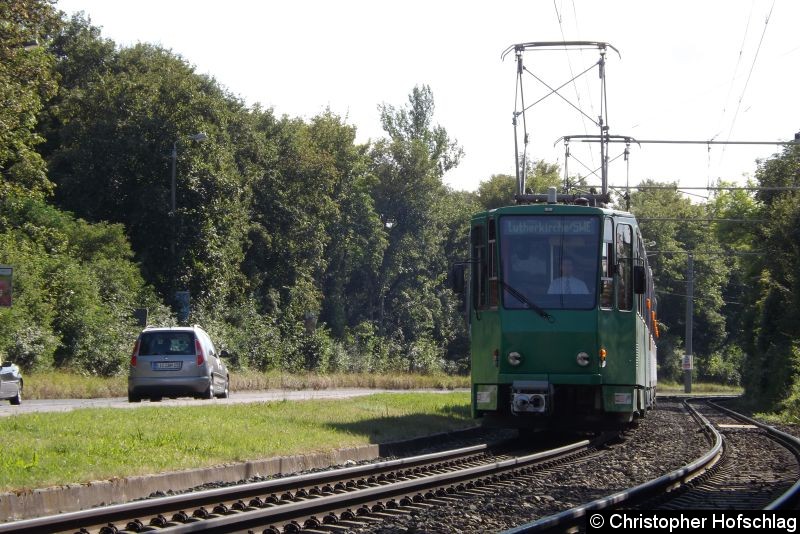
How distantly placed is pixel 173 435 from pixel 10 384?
11.5 m

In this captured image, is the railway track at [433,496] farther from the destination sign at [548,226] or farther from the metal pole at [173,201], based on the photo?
the metal pole at [173,201]

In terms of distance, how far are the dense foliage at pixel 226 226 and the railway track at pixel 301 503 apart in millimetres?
16951

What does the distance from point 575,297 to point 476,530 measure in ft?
29.1

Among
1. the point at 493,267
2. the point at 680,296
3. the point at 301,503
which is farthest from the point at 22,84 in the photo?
the point at 680,296

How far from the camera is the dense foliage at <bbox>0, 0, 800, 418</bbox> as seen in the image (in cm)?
4012

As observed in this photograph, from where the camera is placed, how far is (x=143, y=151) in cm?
4903

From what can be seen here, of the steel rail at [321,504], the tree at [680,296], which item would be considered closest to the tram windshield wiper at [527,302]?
the steel rail at [321,504]

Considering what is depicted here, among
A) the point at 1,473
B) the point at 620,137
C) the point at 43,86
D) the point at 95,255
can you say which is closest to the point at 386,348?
Result: the point at 95,255

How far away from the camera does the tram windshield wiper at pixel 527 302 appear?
58.6ft

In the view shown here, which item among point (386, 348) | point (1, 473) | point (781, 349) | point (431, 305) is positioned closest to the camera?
point (1, 473)

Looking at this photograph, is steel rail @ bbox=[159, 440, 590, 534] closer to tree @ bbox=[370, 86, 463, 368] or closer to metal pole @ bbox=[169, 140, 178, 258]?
metal pole @ bbox=[169, 140, 178, 258]

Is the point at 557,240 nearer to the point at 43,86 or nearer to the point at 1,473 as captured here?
the point at 1,473

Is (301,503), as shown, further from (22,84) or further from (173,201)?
(173,201)

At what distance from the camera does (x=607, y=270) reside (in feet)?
59.6
